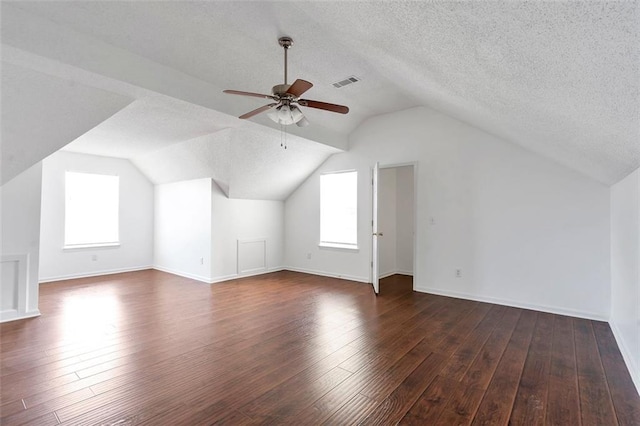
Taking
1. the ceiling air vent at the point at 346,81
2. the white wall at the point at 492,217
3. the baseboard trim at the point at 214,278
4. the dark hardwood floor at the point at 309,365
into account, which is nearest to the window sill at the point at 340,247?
the white wall at the point at 492,217

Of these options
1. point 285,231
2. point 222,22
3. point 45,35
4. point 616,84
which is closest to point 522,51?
point 616,84

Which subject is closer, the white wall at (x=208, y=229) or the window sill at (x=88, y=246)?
the white wall at (x=208, y=229)

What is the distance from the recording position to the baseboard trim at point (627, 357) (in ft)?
7.57

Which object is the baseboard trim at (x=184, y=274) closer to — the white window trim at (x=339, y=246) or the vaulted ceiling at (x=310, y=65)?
the white window trim at (x=339, y=246)

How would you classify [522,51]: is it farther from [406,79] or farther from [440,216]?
[440,216]

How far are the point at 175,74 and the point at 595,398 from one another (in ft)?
15.1

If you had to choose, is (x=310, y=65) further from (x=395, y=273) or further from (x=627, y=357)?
(x=395, y=273)

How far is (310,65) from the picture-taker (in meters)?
3.35

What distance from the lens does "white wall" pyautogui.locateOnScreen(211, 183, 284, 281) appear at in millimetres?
5789

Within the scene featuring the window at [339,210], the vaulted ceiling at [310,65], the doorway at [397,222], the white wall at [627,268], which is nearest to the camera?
the vaulted ceiling at [310,65]

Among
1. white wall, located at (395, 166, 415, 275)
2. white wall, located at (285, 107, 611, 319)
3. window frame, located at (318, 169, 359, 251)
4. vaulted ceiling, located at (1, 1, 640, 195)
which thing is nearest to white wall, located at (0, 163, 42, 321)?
vaulted ceiling, located at (1, 1, 640, 195)

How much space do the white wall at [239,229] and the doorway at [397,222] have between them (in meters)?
2.33

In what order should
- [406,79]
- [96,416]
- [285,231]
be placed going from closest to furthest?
[96,416], [406,79], [285,231]

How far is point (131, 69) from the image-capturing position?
2.91 metres
